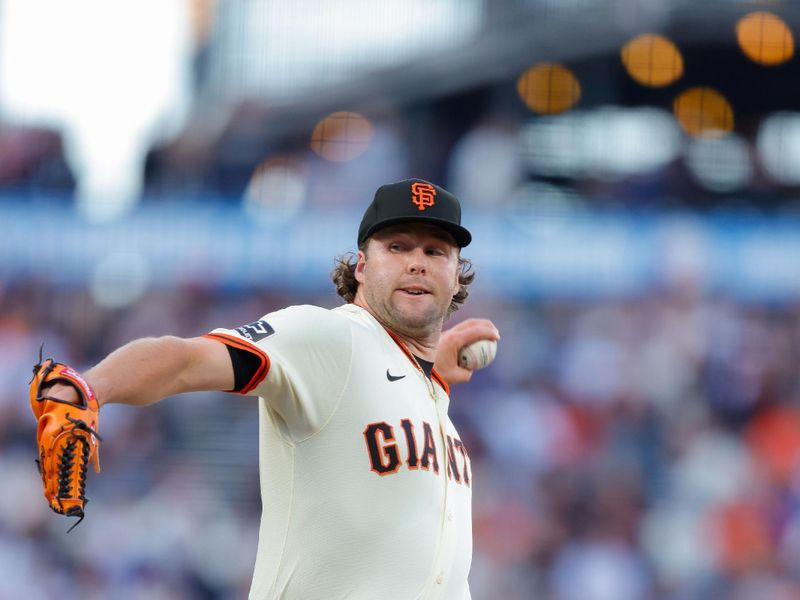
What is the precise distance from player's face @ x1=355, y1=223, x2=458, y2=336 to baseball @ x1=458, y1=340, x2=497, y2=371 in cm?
72

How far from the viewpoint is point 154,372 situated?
263 cm

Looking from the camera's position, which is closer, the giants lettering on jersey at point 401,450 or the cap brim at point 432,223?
the giants lettering on jersey at point 401,450

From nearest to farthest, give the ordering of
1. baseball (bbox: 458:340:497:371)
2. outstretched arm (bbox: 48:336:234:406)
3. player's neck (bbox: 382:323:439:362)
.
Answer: outstretched arm (bbox: 48:336:234:406) → player's neck (bbox: 382:323:439:362) → baseball (bbox: 458:340:497:371)

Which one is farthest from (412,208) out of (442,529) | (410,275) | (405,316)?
Result: (442,529)

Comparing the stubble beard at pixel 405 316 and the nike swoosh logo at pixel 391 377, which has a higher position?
the stubble beard at pixel 405 316

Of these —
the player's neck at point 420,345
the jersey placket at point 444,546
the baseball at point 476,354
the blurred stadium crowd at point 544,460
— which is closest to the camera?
the jersey placket at point 444,546

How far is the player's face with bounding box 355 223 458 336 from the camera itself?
11.4 ft

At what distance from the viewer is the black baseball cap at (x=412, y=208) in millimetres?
3449

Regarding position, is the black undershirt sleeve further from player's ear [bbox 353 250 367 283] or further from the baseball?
the baseball

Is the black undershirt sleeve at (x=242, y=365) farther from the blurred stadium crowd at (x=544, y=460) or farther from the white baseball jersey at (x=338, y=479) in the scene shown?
the blurred stadium crowd at (x=544, y=460)

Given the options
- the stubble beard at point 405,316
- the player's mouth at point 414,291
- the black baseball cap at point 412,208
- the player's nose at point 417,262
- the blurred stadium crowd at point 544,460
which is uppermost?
the black baseball cap at point 412,208

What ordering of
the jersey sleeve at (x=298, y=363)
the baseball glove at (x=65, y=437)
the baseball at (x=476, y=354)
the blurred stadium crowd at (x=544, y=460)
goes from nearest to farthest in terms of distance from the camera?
the baseball glove at (x=65, y=437), the jersey sleeve at (x=298, y=363), the baseball at (x=476, y=354), the blurred stadium crowd at (x=544, y=460)

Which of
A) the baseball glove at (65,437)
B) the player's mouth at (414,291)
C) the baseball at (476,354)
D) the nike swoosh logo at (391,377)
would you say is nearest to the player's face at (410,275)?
the player's mouth at (414,291)

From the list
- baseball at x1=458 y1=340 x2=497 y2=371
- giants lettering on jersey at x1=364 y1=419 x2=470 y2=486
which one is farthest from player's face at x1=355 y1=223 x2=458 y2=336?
baseball at x1=458 y1=340 x2=497 y2=371
